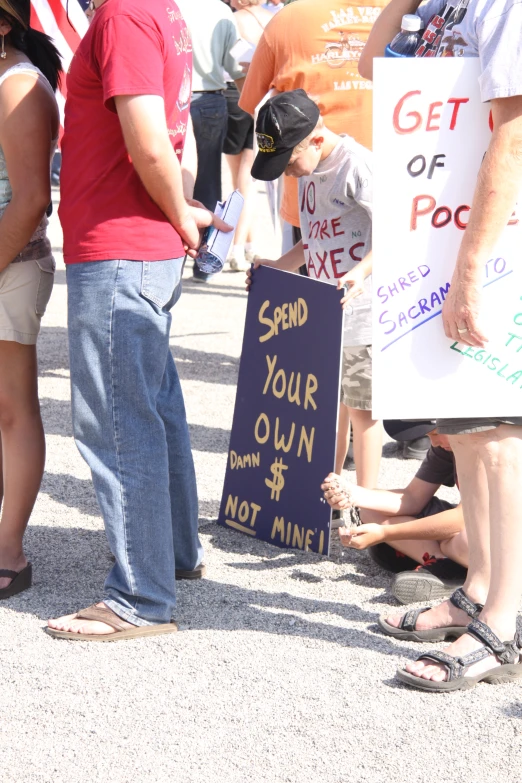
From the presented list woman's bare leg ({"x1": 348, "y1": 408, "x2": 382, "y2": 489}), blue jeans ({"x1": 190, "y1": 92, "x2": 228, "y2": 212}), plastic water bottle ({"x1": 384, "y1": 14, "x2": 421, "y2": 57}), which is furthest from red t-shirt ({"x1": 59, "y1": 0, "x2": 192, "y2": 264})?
blue jeans ({"x1": 190, "y1": 92, "x2": 228, "y2": 212})

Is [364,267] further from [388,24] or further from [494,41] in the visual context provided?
[494,41]

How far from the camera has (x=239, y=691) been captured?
2.71 meters

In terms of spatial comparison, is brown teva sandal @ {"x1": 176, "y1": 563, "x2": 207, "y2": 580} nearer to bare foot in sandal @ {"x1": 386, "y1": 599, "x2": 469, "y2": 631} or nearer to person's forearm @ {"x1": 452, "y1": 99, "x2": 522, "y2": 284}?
bare foot in sandal @ {"x1": 386, "y1": 599, "x2": 469, "y2": 631}

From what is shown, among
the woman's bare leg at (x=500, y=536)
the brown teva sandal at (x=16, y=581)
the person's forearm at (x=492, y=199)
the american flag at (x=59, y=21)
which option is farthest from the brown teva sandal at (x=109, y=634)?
the american flag at (x=59, y=21)

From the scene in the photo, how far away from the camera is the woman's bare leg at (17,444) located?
10.4 feet

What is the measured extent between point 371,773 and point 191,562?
124 cm

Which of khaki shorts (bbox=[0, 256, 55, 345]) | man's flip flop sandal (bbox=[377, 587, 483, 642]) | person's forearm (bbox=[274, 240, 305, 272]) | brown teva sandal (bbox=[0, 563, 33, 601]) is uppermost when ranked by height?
person's forearm (bbox=[274, 240, 305, 272])

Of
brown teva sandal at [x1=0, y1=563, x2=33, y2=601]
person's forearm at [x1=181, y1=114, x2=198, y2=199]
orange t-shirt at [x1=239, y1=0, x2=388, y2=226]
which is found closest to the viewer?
person's forearm at [x1=181, y1=114, x2=198, y2=199]

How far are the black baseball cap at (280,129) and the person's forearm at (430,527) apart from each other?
3.86ft

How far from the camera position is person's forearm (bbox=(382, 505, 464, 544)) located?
11.2 feet

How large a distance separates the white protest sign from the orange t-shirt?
2.20 metres

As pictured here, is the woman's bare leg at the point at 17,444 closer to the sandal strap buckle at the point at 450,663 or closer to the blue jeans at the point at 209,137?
the sandal strap buckle at the point at 450,663

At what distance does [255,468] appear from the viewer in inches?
154

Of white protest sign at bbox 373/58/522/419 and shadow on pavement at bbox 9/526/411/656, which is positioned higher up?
white protest sign at bbox 373/58/522/419
